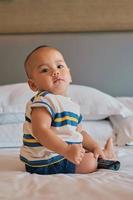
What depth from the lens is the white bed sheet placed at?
98cm

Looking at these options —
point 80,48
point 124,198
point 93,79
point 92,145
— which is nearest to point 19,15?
point 80,48

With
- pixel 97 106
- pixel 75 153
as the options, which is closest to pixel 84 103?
pixel 97 106

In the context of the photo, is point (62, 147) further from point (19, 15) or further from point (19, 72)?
point (19, 15)

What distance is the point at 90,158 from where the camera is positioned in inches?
52.4

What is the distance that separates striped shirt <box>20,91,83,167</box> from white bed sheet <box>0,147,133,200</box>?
70mm

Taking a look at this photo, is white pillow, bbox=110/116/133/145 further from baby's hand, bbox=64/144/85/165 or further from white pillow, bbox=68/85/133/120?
baby's hand, bbox=64/144/85/165

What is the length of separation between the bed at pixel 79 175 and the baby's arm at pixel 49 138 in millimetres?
69

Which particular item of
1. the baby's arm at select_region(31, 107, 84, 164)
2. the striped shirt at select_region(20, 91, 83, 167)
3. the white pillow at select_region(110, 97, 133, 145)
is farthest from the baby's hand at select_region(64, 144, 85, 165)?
the white pillow at select_region(110, 97, 133, 145)

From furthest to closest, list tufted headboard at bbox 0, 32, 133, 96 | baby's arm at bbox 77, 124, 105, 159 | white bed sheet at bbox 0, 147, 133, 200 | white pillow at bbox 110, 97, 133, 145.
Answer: tufted headboard at bbox 0, 32, 133, 96 < white pillow at bbox 110, 97, 133, 145 < baby's arm at bbox 77, 124, 105, 159 < white bed sheet at bbox 0, 147, 133, 200

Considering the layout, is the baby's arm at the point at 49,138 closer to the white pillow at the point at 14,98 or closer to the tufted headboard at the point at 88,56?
the white pillow at the point at 14,98

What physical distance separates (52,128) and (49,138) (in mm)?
91

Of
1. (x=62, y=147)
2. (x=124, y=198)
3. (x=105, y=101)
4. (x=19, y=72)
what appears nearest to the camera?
(x=124, y=198)

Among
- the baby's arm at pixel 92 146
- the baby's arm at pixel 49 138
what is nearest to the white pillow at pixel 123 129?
the baby's arm at pixel 92 146

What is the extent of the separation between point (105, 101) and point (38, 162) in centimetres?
77
